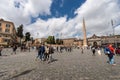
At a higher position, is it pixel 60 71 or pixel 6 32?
pixel 6 32

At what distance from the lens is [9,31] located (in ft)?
258

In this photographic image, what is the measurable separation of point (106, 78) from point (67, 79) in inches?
78.6

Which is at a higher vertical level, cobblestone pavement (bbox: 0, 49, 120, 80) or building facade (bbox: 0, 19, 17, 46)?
building facade (bbox: 0, 19, 17, 46)

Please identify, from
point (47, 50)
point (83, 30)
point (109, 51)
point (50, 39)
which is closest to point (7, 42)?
point (83, 30)

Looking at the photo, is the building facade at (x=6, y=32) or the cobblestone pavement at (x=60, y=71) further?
the building facade at (x=6, y=32)

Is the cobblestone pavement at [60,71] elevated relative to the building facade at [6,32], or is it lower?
lower

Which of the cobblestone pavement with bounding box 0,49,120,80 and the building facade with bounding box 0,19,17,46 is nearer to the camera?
the cobblestone pavement with bounding box 0,49,120,80

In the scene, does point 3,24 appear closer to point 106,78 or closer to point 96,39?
point 106,78

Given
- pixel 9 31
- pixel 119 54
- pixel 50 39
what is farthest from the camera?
pixel 50 39

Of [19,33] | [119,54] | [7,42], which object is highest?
[19,33]

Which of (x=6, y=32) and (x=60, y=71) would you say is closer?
(x=60, y=71)

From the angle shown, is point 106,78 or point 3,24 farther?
point 3,24

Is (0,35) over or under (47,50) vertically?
over

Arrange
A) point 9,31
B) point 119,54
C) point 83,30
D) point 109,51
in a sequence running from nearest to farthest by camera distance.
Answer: point 109,51 → point 119,54 → point 9,31 → point 83,30
